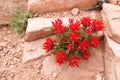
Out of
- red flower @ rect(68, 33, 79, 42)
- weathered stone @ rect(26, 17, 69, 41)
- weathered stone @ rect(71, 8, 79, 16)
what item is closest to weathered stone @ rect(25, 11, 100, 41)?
weathered stone @ rect(26, 17, 69, 41)

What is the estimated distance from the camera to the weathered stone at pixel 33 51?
121 inches

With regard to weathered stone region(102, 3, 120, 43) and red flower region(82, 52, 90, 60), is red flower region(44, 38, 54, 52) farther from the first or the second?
weathered stone region(102, 3, 120, 43)

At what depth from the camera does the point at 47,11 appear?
3.45 metres

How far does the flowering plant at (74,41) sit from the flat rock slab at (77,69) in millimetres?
92

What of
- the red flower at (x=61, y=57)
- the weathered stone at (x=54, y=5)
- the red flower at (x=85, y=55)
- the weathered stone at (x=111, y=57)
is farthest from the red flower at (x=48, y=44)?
the weathered stone at (x=54, y=5)

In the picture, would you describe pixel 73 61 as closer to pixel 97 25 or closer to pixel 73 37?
pixel 73 37

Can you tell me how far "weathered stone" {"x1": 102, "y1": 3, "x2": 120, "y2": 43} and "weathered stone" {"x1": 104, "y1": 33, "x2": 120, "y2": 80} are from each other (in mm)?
71

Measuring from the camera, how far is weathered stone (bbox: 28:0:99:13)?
134 inches

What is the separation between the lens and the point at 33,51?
3.13 m

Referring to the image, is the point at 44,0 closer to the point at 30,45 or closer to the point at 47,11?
the point at 47,11

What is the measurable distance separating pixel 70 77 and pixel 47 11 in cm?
99

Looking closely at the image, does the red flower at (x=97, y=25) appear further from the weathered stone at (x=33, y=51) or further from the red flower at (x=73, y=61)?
the weathered stone at (x=33, y=51)

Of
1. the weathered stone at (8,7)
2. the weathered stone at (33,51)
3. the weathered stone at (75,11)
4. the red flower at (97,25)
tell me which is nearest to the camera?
the red flower at (97,25)

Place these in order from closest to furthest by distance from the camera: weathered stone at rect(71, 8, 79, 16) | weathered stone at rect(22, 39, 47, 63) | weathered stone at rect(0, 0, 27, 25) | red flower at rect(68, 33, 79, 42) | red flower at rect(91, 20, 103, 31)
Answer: red flower at rect(68, 33, 79, 42) → red flower at rect(91, 20, 103, 31) → weathered stone at rect(22, 39, 47, 63) → weathered stone at rect(71, 8, 79, 16) → weathered stone at rect(0, 0, 27, 25)
